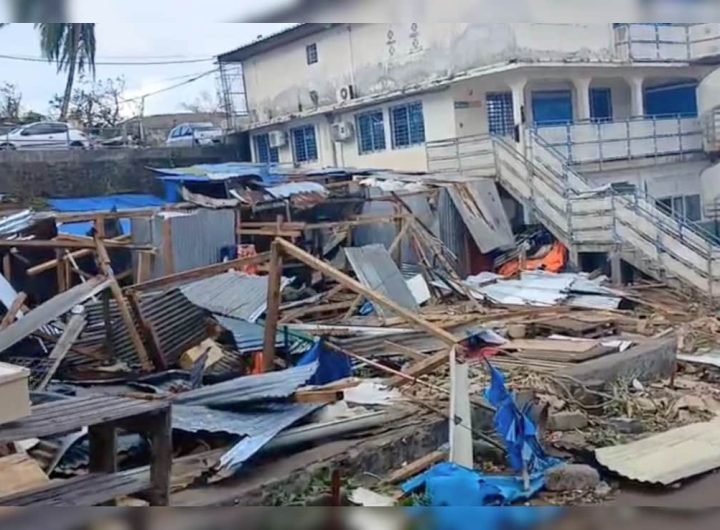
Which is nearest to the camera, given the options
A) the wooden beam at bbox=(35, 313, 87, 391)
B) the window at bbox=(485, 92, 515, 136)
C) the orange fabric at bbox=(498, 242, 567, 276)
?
the wooden beam at bbox=(35, 313, 87, 391)

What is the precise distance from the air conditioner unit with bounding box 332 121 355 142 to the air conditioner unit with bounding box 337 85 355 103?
0.32 meters

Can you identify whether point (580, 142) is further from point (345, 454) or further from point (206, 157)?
point (345, 454)

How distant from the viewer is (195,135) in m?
7.81

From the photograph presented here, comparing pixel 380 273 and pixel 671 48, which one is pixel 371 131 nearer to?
pixel 380 273

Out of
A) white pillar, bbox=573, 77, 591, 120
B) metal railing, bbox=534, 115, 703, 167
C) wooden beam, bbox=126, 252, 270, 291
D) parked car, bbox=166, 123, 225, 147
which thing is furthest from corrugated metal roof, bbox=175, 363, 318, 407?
metal railing, bbox=534, 115, 703, 167

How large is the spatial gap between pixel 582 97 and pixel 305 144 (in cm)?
263

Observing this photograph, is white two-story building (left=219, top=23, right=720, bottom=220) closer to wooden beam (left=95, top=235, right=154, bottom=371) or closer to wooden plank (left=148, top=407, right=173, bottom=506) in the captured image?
wooden beam (left=95, top=235, right=154, bottom=371)

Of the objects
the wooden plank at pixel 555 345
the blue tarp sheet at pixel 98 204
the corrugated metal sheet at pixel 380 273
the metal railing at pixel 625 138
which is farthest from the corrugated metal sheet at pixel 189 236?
the metal railing at pixel 625 138

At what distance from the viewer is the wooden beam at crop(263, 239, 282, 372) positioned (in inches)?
195

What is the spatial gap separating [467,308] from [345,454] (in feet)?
11.2

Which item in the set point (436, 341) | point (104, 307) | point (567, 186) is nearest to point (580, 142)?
point (567, 186)

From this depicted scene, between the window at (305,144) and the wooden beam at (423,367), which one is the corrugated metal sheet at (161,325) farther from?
the window at (305,144)

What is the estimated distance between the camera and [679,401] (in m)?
5.05

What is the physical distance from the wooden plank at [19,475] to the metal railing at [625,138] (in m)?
5.88
